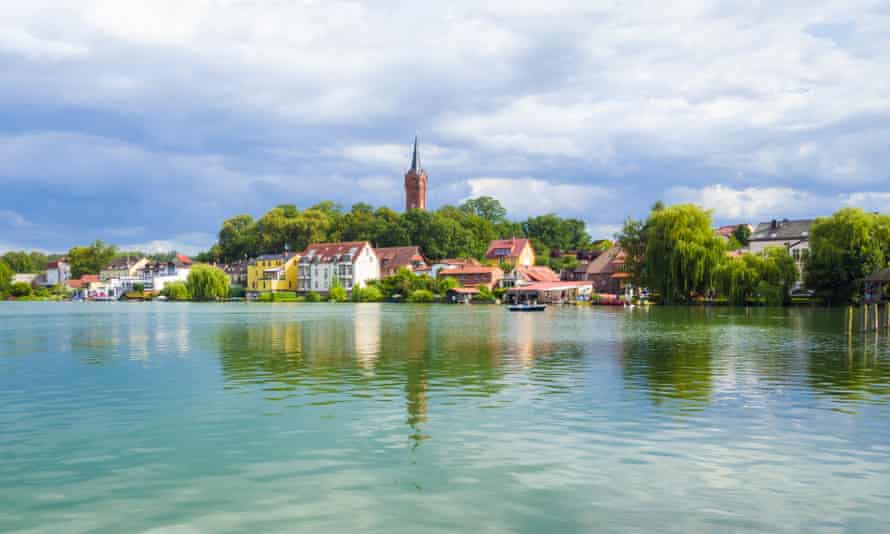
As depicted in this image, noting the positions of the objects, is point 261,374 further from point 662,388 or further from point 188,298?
point 188,298

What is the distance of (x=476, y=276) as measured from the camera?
122 meters

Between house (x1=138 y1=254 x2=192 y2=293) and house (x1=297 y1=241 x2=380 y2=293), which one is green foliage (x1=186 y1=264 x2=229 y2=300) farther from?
house (x1=138 y1=254 x2=192 y2=293)

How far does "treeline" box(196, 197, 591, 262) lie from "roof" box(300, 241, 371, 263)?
36.6 ft

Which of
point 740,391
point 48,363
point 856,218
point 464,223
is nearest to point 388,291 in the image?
point 464,223

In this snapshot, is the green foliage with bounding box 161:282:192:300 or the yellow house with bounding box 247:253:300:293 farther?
the yellow house with bounding box 247:253:300:293

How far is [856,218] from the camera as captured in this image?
7044 cm

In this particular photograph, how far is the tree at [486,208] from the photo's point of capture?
181 meters

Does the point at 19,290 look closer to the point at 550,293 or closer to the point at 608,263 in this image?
the point at 550,293

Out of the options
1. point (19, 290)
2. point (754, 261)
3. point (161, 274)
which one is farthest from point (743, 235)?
point (19, 290)

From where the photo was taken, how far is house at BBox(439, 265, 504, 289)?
122062 millimetres

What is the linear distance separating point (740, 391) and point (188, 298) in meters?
131

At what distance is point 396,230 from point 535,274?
3436 cm

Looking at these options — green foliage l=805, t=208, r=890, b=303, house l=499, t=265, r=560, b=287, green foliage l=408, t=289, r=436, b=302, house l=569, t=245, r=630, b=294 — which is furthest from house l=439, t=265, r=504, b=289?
green foliage l=805, t=208, r=890, b=303

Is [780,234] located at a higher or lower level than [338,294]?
higher
